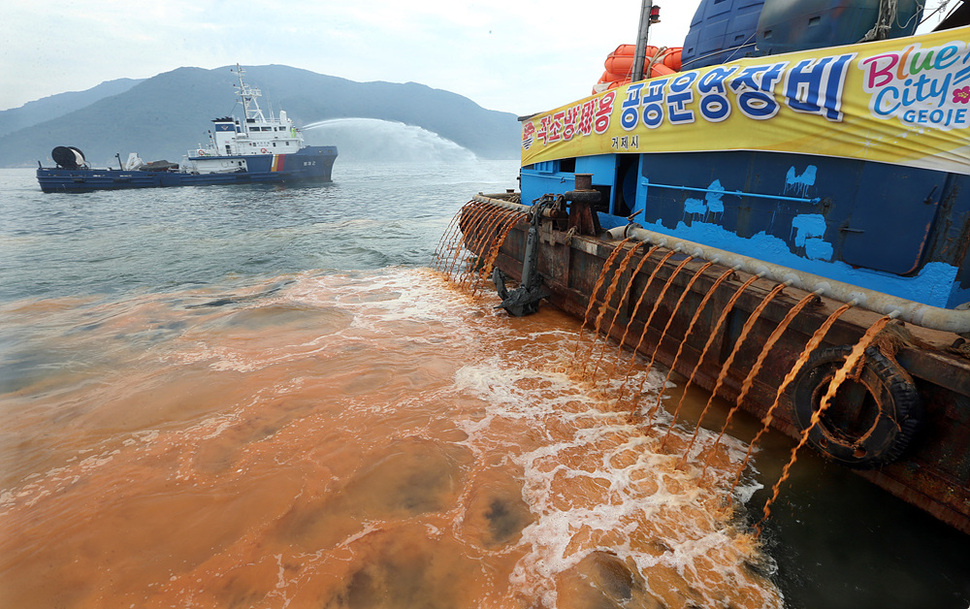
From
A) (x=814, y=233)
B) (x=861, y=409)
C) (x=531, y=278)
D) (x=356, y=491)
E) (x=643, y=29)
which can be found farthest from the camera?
(x=531, y=278)

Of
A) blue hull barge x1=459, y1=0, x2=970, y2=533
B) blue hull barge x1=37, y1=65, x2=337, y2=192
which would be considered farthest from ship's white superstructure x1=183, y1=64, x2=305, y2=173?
blue hull barge x1=459, y1=0, x2=970, y2=533

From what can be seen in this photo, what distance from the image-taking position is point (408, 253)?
59.8ft

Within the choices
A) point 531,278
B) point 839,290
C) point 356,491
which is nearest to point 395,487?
point 356,491

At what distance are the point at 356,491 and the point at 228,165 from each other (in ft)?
194

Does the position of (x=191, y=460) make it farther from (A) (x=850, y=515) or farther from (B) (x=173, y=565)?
(A) (x=850, y=515)

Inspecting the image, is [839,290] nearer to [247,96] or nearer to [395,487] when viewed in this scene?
[395,487]

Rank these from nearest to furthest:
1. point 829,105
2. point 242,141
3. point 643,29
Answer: point 829,105 → point 643,29 → point 242,141

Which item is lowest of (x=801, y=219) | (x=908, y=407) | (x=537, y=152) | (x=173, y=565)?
(x=173, y=565)

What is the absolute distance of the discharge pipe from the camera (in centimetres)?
427

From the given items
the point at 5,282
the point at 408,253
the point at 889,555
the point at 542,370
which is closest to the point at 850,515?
the point at 889,555

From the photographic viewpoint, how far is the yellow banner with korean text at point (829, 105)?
411cm

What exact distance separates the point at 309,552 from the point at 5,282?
59.6 ft

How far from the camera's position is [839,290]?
5.14m

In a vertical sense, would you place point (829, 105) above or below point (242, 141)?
below
